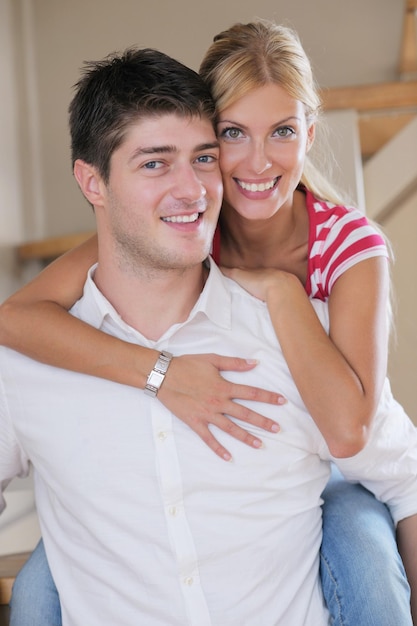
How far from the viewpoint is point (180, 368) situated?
1.47 m

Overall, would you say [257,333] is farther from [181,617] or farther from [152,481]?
[181,617]

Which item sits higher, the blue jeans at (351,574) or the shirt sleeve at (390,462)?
the shirt sleeve at (390,462)

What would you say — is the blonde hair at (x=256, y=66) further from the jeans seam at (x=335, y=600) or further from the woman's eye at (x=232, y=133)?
the jeans seam at (x=335, y=600)

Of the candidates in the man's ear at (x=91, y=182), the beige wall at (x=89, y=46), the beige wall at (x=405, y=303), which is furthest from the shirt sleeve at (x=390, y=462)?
the beige wall at (x=89, y=46)

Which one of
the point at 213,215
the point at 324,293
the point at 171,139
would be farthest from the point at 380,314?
the point at 171,139

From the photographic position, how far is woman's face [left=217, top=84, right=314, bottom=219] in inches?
65.0

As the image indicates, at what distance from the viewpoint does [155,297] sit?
5.13ft

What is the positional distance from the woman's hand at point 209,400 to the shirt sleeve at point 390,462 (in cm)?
16

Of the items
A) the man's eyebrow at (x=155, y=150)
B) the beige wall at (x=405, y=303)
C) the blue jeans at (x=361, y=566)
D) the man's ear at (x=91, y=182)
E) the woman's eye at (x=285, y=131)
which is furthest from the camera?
the beige wall at (x=405, y=303)

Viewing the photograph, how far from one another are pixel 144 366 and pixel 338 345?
1.10 ft

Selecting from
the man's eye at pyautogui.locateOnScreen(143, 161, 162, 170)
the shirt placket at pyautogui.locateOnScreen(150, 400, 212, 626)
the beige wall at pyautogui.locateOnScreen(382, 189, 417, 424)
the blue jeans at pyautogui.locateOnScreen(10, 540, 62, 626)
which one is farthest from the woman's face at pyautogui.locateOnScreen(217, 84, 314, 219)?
the beige wall at pyautogui.locateOnScreen(382, 189, 417, 424)

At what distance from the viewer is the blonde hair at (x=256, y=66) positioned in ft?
5.39

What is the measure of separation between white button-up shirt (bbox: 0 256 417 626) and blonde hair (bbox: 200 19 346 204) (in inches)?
15.2

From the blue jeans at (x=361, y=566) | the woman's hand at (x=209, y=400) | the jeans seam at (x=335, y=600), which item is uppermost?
the woman's hand at (x=209, y=400)
